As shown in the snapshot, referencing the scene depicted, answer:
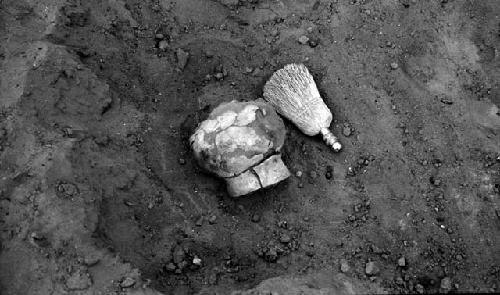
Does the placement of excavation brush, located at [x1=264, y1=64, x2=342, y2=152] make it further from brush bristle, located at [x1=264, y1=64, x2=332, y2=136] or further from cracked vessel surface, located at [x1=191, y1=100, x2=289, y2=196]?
cracked vessel surface, located at [x1=191, y1=100, x2=289, y2=196]

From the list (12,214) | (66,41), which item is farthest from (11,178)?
(66,41)

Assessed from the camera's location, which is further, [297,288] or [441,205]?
[441,205]

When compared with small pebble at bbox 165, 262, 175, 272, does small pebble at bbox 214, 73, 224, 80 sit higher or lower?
higher

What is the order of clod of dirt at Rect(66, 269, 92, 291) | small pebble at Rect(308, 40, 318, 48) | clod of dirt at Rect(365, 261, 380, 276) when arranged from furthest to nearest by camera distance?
small pebble at Rect(308, 40, 318, 48), clod of dirt at Rect(365, 261, 380, 276), clod of dirt at Rect(66, 269, 92, 291)

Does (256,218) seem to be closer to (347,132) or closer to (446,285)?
(347,132)

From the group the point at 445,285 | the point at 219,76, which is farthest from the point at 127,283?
the point at 445,285

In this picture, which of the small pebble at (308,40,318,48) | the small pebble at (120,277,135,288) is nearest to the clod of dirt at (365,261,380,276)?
the small pebble at (120,277,135,288)

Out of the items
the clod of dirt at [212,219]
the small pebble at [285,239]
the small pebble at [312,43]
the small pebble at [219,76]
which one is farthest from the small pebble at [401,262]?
the small pebble at [219,76]

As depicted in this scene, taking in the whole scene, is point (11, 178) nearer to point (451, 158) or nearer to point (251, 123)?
point (251, 123)
